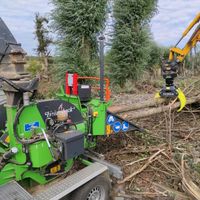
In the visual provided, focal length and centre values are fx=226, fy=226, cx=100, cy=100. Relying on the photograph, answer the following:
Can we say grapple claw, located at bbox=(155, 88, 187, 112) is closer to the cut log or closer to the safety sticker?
the cut log

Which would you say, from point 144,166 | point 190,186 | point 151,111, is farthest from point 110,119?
point 151,111

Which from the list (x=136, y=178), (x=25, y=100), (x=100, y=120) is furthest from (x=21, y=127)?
(x=136, y=178)

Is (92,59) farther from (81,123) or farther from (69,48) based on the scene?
(81,123)

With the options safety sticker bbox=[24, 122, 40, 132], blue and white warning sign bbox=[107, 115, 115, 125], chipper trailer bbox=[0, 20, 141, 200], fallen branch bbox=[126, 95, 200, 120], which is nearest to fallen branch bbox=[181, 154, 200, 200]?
chipper trailer bbox=[0, 20, 141, 200]

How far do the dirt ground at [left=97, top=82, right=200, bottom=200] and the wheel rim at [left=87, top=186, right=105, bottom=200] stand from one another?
0.34 meters

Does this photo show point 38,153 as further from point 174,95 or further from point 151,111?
point 174,95

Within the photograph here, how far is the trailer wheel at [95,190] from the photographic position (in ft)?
8.08

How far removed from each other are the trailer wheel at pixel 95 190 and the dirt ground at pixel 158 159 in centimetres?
33

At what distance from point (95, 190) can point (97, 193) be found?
0.23 ft

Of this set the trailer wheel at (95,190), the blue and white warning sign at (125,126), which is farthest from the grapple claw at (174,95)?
the trailer wheel at (95,190)

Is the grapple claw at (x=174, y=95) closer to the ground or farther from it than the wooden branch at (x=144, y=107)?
farther from it

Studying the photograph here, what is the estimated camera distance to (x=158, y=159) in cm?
354

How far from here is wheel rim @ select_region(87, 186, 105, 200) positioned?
103 inches

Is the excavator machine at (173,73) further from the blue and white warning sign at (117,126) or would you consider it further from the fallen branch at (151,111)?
the blue and white warning sign at (117,126)
